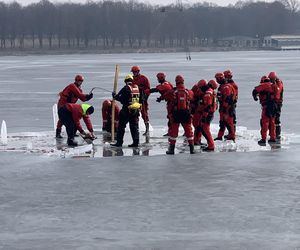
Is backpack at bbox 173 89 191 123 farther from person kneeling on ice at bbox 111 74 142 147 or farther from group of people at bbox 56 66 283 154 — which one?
person kneeling on ice at bbox 111 74 142 147

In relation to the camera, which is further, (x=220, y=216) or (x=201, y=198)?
(x=201, y=198)

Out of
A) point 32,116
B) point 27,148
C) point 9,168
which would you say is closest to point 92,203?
point 9,168

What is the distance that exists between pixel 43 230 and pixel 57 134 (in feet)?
31.3

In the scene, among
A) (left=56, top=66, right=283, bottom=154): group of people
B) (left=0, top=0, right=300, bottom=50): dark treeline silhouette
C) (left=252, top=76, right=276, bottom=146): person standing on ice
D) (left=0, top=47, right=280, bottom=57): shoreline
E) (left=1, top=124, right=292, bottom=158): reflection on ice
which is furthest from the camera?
(left=0, top=0, right=300, bottom=50): dark treeline silhouette

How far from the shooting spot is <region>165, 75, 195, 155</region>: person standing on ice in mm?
16328

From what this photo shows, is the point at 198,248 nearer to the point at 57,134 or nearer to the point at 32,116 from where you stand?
the point at 57,134

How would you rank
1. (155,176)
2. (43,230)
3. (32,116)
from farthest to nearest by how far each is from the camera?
1. (32,116)
2. (155,176)
3. (43,230)

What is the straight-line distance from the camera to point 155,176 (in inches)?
544

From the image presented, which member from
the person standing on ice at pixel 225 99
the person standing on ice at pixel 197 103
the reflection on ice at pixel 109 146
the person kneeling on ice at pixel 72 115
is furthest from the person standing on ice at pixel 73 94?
the person standing on ice at pixel 225 99

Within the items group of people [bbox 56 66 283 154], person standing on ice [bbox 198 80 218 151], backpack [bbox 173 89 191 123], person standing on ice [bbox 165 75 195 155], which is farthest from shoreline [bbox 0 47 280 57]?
backpack [bbox 173 89 191 123]

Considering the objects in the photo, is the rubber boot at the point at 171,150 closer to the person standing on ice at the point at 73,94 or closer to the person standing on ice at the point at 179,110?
the person standing on ice at the point at 179,110

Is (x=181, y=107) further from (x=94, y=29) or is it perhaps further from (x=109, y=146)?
(x=94, y=29)

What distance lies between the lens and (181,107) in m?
16.3

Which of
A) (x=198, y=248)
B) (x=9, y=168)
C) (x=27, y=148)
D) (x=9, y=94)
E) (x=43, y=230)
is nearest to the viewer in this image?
(x=198, y=248)
